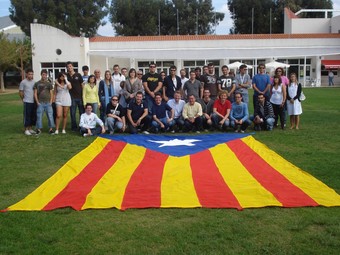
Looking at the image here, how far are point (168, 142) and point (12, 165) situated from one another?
3.09 meters

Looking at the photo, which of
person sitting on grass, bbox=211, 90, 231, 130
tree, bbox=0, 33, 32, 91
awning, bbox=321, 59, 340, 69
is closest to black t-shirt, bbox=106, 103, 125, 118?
person sitting on grass, bbox=211, 90, 231, 130

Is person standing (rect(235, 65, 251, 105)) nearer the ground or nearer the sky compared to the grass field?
nearer the sky

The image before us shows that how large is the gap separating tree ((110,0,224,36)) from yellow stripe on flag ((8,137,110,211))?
41.3 meters

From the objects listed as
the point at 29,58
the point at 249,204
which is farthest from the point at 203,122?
the point at 29,58

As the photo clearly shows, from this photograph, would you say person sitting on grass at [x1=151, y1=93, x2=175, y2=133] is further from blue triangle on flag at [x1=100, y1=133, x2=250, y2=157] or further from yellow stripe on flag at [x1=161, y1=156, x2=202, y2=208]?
yellow stripe on flag at [x1=161, y1=156, x2=202, y2=208]

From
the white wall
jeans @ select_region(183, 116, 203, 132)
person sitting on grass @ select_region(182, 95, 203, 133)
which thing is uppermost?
the white wall

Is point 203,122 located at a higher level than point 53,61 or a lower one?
lower

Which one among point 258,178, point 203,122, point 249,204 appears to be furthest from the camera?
point 203,122

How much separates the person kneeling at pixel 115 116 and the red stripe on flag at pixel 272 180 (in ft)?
10.7

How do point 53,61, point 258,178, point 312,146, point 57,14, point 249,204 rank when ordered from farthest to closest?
point 57,14 < point 53,61 < point 312,146 < point 258,178 < point 249,204

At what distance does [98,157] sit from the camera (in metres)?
7.09

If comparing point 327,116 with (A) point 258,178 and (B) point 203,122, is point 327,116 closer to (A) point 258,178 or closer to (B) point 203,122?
(B) point 203,122

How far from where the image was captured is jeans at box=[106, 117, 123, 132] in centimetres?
963

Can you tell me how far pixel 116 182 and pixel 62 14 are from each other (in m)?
43.8
